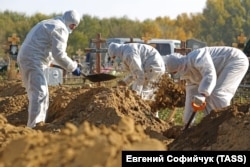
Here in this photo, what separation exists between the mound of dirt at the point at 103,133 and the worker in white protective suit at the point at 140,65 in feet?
1.32

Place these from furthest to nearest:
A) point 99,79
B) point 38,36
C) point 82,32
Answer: point 82,32, point 99,79, point 38,36

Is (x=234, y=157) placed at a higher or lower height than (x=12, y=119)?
higher

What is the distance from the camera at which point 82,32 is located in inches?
2611

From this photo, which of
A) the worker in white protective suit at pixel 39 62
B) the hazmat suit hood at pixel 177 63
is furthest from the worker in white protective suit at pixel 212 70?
the worker in white protective suit at pixel 39 62

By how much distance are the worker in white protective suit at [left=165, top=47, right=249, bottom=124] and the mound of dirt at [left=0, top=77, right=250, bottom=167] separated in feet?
2.48

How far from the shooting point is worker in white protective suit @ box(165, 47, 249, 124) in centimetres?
923

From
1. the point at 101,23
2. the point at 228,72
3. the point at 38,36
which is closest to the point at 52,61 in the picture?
the point at 38,36

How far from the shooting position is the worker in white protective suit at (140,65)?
525 inches

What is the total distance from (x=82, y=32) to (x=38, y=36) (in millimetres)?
56466

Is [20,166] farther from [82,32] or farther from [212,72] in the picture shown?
[82,32]

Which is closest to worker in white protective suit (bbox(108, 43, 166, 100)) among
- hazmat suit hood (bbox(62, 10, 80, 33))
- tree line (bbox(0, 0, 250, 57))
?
hazmat suit hood (bbox(62, 10, 80, 33))

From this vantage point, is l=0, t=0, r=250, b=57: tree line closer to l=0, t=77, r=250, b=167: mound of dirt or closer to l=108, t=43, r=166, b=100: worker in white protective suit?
l=108, t=43, r=166, b=100: worker in white protective suit
